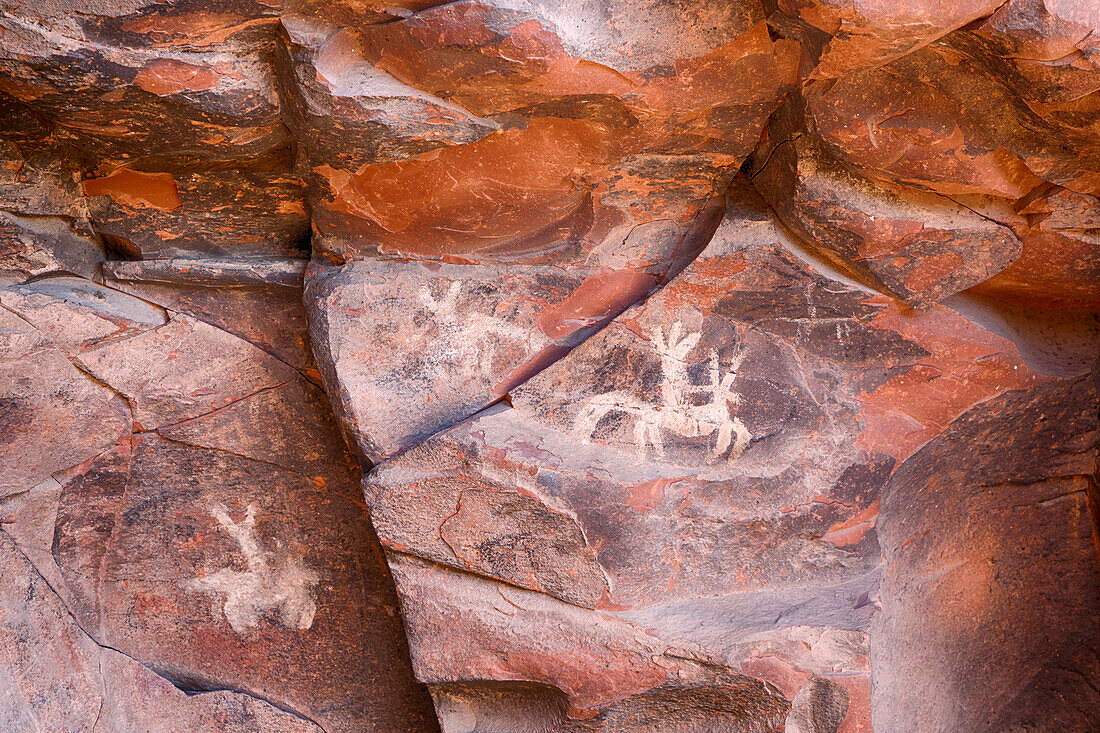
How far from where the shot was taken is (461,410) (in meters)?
1.79

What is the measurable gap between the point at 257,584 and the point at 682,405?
50.7 inches

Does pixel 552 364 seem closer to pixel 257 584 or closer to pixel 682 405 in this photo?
pixel 682 405

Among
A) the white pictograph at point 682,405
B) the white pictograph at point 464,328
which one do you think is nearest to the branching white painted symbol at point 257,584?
the white pictograph at point 464,328

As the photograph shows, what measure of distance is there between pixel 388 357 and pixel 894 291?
1223mm

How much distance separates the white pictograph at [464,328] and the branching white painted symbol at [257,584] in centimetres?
78

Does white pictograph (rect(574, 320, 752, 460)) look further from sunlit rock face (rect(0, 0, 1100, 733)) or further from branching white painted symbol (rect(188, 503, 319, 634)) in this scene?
branching white painted symbol (rect(188, 503, 319, 634))

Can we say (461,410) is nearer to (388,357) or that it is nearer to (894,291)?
(388,357)

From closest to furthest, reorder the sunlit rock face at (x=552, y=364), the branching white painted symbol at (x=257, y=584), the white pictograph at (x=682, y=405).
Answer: the sunlit rock face at (x=552, y=364) < the white pictograph at (x=682, y=405) < the branching white painted symbol at (x=257, y=584)

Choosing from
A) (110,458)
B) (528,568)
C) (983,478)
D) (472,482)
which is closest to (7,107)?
(110,458)

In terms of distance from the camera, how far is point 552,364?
69.9 inches

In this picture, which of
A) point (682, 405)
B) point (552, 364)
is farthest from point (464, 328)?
point (682, 405)

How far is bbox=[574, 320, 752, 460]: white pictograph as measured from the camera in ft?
5.81

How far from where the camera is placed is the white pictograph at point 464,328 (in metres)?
1.80

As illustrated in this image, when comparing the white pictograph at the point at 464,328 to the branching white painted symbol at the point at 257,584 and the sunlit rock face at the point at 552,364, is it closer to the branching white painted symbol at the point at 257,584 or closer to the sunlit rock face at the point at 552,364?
the sunlit rock face at the point at 552,364
